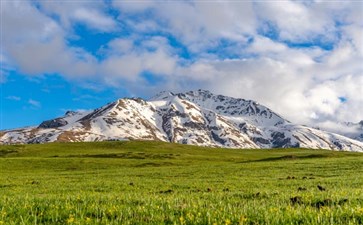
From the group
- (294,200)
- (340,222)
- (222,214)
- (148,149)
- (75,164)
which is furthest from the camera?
(148,149)

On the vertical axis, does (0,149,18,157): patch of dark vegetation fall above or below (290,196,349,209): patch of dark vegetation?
above

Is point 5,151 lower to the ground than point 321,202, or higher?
higher

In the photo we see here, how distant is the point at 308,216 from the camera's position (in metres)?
9.28

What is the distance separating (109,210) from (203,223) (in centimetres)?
331

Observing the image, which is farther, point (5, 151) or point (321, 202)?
point (5, 151)

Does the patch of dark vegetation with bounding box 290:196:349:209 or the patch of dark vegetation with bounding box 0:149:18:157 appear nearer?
the patch of dark vegetation with bounding box 290:196:349:209

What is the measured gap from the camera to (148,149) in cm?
19750

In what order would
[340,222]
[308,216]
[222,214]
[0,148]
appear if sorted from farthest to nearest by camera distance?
[0,148], [222,214], [308,216], [340,222]

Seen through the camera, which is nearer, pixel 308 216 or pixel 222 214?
pixel 308 216

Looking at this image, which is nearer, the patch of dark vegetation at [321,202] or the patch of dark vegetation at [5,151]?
the patch of dark vegetation at [321,202]

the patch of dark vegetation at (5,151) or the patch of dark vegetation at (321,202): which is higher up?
the patch of dark vegetation at (5,151)

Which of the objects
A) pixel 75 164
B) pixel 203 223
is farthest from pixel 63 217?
pixel 75 164

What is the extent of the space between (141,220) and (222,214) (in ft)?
6.61

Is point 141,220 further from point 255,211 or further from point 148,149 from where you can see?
point 148,149
